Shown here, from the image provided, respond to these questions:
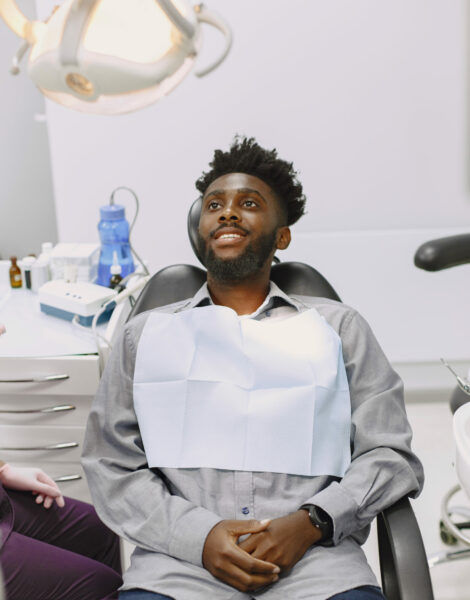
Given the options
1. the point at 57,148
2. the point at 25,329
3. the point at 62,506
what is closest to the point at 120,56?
the point at 62,506

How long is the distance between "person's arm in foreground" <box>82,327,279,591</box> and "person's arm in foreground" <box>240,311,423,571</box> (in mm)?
39

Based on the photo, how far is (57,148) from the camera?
2.65 m

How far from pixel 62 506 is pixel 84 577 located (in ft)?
0.66

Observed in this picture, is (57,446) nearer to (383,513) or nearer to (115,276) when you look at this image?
(115,276)

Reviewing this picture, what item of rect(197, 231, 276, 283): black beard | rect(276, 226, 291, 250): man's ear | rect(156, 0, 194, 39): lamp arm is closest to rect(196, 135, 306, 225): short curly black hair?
rect(276, 226, 291, 250): man's ear

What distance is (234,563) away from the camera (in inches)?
47.8

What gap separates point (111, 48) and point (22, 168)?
2.33 meters

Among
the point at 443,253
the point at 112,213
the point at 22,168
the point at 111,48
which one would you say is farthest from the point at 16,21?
the point at 22,168

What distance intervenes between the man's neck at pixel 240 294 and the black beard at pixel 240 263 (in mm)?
23

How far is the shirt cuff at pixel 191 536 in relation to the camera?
1.24 m

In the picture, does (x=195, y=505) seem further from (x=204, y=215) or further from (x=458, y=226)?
(x=458, y=226)

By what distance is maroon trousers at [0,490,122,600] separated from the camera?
1.26m

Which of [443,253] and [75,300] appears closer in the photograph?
[443,253]

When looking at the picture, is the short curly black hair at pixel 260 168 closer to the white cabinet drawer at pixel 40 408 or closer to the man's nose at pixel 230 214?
the man's nose at pixel 230 214
